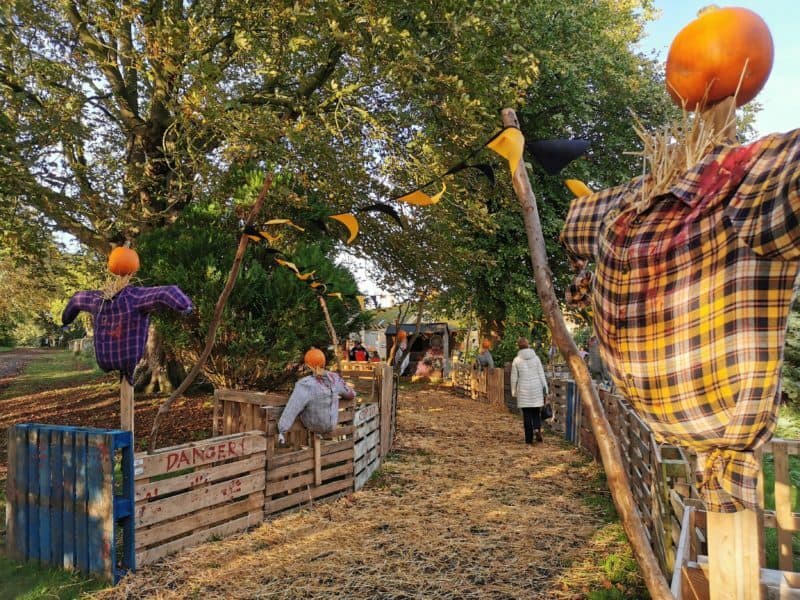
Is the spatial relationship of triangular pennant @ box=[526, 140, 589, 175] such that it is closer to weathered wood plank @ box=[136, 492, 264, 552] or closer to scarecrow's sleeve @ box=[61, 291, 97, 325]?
weathered wood plank @ box=[136, 492, 264, 552]

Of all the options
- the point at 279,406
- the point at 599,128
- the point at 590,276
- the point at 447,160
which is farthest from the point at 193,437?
the point at 599,128

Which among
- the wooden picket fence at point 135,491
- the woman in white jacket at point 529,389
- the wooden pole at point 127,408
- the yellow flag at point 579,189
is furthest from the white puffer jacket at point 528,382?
the yellow flag at point 579,189

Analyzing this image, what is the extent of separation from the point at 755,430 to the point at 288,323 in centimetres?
975

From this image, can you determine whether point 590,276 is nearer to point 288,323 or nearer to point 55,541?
point 55,541

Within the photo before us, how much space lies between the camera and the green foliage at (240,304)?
10336 mm

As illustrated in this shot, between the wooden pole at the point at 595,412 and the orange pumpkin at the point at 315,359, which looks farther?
the orange pumpkin at the point at 315,359

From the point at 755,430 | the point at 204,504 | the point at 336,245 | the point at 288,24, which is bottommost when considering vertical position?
the point at 204,504

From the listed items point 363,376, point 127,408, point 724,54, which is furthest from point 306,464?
point 363,376

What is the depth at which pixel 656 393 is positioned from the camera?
1.33 meters

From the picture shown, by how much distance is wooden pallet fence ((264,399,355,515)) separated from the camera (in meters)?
6.26

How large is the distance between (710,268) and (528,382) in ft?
30.9

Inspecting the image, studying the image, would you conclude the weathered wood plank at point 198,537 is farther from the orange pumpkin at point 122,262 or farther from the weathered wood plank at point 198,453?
the orange pumpkin at point 122,262

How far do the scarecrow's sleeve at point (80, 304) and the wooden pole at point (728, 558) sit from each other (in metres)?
5.27

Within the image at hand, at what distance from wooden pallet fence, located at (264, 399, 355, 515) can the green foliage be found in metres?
3.49
